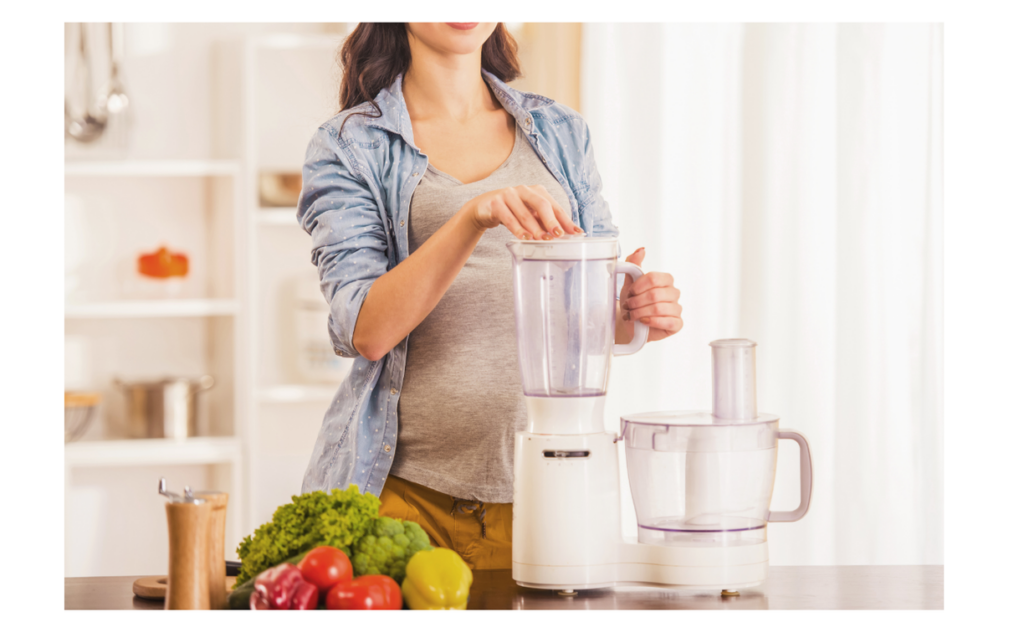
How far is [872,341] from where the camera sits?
1.61 meters

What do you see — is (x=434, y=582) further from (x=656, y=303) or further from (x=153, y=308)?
(x=153, y=308)

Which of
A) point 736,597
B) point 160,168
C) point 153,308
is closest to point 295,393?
point 153,308

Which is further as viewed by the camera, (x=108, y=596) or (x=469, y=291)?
(x=469, y=291)

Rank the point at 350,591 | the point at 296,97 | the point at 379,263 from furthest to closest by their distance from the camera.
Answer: the point at 296,97
the point at 379,263
the point at 350,591

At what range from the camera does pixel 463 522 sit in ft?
3.46

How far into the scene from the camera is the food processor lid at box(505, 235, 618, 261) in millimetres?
893

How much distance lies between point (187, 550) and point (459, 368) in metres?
0.40

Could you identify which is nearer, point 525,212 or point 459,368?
point 525,212

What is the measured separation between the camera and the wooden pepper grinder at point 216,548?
2.63ft

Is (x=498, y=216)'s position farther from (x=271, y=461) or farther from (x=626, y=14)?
(x=271, y=461)

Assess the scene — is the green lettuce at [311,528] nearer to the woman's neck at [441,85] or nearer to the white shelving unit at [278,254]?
the woman's neck at [441,85]

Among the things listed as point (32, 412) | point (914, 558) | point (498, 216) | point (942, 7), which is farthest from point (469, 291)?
point (914, 558)

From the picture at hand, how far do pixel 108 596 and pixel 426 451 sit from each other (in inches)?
14.4

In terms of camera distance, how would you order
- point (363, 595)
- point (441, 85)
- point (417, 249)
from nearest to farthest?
point (363, 595), point (417, 249), point (441, 85)
